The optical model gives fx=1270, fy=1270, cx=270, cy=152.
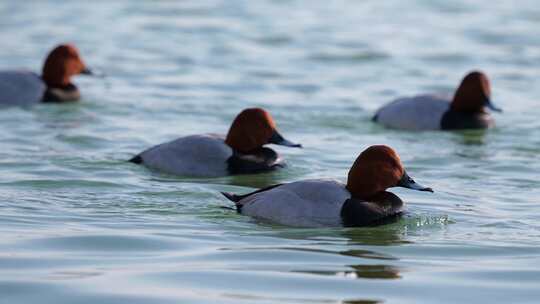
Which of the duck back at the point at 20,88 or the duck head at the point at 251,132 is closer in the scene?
the duck head at the point at 251,132

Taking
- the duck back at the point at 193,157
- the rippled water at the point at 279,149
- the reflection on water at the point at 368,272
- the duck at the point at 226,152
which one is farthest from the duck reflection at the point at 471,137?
the reflection on water at the point at 368,272

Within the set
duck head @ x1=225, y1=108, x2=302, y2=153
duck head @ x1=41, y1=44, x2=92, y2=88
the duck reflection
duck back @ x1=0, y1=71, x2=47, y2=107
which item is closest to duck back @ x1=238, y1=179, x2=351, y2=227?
duck head @ x1=225, y1=108, x2=302, y2=153

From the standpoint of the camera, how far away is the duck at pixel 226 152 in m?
11.4

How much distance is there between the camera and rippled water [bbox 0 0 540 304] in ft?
24.4

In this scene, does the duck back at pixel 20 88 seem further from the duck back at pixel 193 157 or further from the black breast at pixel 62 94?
the duck back at pixel 193 157

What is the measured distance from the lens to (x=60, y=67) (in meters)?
16.0

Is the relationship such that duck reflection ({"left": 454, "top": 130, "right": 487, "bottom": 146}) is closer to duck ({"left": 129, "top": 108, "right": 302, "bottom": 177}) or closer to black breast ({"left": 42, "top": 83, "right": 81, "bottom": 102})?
duck ({"left": 129, "top": 108, "right": 302, "bottom": 177})

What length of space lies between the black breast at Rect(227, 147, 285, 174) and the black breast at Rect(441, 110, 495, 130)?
3378 mm

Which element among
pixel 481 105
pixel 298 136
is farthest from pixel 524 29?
pixel 298 136

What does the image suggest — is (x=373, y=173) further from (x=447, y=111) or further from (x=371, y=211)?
(x=447, y=111)

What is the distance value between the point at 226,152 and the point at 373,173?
8.45ft

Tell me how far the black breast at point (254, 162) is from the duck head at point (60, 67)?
5.00m

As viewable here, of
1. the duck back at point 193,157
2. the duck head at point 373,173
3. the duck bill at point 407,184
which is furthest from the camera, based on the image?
the duck back at point 193,157

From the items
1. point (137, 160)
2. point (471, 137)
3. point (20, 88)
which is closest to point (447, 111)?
point (471, 137)
